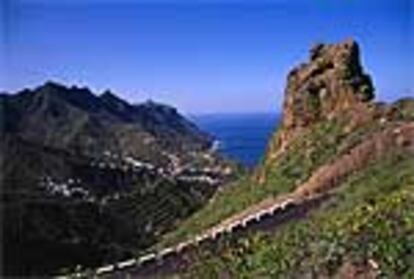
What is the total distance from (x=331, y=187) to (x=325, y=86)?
9.66m

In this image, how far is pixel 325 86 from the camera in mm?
22578

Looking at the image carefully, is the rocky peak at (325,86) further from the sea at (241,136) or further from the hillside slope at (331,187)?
the sea at (241,136)

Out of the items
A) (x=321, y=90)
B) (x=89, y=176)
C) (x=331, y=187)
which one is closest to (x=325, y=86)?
(x=321, y=90)

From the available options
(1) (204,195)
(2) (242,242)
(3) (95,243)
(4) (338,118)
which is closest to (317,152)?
(4) (338,118)

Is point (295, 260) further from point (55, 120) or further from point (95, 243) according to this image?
point (55, 120)

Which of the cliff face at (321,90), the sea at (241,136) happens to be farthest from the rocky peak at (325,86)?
the sea at (241,136)

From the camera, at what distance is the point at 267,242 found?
738cm

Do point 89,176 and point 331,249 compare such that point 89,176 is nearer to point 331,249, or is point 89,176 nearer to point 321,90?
point 321,90

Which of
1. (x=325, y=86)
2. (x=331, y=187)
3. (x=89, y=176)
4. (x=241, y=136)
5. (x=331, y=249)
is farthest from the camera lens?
(x=241, y=136)

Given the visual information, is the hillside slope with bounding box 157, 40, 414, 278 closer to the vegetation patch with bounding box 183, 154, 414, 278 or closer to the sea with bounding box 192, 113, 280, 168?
the vegetation patch with bounding box 183, 154, 414, 278

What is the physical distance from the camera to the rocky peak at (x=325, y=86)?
829 inches

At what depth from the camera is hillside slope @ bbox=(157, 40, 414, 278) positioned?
668cm

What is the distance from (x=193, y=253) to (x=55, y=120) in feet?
98.4

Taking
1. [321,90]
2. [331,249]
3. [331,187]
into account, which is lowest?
[331,249]
